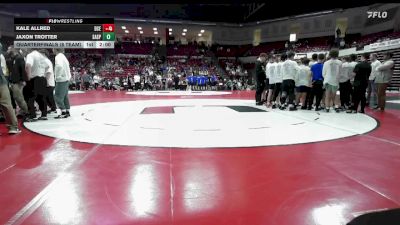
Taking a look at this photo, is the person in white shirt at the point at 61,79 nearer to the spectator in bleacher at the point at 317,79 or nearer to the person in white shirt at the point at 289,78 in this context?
the person in white shirt at the point at 289,78

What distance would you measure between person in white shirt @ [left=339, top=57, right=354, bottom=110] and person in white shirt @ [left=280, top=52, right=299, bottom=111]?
1.10 meters

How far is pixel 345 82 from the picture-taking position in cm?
829

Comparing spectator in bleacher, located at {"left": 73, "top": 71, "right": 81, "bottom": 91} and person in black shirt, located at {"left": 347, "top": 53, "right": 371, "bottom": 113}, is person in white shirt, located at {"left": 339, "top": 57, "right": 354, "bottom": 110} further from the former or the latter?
spectator in bleacher, located at {"left": 73, "top": 71, "right": 81, "bottom": 91}

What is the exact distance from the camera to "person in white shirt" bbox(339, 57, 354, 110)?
26.8ft

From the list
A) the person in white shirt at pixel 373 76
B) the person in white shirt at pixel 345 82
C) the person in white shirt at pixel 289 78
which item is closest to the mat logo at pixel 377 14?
the person in white shirt at pixel 373 76

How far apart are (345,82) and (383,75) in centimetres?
133

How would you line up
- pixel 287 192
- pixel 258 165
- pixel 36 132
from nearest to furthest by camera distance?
pixel 287 192 → pixel 258 165 → pixel 36 132

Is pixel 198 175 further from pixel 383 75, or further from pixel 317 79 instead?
pixel 383 75

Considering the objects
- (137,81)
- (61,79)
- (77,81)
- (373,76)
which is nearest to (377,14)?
(137,81)

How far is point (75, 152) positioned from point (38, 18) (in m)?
7.03

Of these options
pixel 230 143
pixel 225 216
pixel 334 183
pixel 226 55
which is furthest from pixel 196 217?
pixel 226 55

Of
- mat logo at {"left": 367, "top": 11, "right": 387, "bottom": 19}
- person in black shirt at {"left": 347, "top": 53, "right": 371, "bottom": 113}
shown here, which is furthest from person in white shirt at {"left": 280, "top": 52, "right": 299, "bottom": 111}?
mat logo at {"left": 367, "top": 11, "right": 387, "bottom": 19}

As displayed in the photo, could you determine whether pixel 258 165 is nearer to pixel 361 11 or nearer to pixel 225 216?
pixel 225 216

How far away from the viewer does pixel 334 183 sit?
269 centimetres
